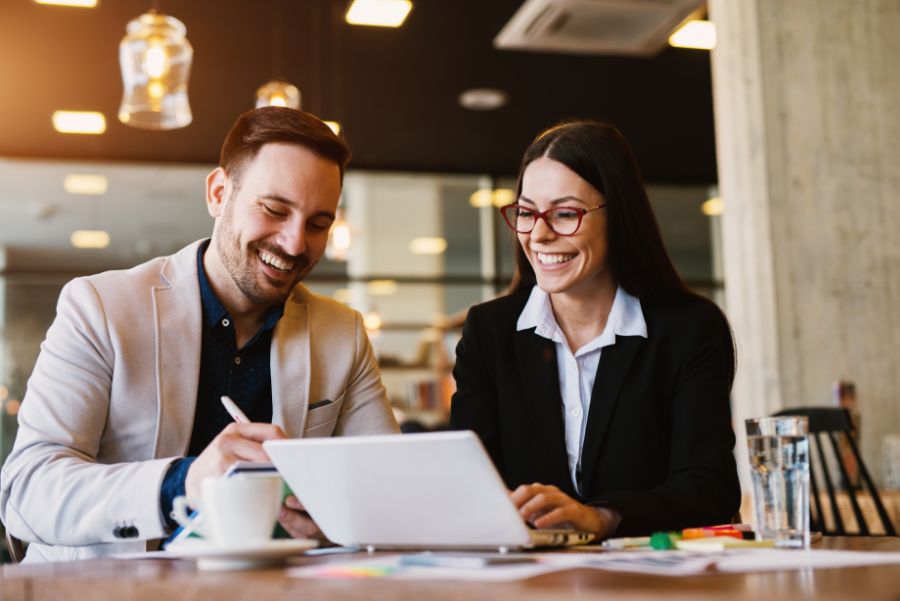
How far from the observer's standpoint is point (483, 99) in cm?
699

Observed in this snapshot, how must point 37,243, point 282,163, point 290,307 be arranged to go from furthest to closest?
1. point 37,243
2. point 290,307
3. point 282,163

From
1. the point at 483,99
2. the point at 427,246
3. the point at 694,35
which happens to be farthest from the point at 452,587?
the point at 427,246

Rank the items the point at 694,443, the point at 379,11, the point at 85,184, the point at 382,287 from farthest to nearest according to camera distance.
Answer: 1. the point at 382,287
2. the point at 85,184
3. the point at 379,11
4. the point at 694,443

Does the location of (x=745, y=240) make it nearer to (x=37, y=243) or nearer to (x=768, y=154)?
(x=768, y=154)

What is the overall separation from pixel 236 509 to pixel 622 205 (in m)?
1.10

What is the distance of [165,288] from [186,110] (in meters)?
2.70

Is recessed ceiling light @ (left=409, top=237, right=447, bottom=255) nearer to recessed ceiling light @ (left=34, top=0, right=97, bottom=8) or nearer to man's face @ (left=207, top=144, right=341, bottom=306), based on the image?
recessed ceiling light @ (left=34, top=0, right=97, bottom=8)

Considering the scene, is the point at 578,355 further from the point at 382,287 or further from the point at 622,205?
the point at 382,287

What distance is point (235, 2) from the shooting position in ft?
17.9

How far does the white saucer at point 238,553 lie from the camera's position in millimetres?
1056

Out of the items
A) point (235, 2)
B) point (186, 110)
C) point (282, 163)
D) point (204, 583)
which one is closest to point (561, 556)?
Answer: point (204, 583)

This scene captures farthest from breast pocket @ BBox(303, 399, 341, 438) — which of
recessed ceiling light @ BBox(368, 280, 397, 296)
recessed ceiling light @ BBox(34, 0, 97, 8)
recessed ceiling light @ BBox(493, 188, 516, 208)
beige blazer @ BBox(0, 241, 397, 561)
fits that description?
recessed ceiling light @ BBox(493, 188, 516, 208)

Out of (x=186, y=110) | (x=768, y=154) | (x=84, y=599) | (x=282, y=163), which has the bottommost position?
(x=84, y=599)

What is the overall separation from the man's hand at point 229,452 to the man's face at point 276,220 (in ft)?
1.94
